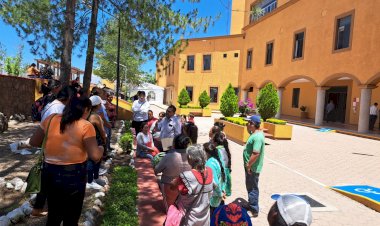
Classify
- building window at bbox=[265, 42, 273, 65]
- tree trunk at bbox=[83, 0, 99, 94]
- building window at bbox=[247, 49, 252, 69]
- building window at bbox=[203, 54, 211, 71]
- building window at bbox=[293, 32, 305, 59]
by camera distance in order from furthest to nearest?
building window at bbox=[203, 54, 211, 71]
building window at bbox=[247, 49, 252, 69]
building window at bbox=[265, 42, 273, 65]
building window at bbox=[293, 32, 305, 59]
tree trunk at bbox=[83, 0, 99, 94]

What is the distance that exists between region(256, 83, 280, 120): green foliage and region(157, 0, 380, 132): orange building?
366cm

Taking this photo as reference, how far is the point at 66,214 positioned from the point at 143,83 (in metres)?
44.8

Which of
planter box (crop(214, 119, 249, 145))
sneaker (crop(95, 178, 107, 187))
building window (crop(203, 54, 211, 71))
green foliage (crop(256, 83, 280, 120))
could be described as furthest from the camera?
building window (crop(203, 54, 211, 71))

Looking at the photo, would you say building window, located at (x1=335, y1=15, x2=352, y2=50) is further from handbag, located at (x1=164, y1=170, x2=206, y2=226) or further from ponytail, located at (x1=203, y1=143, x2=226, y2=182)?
handbag, located at (x1=164, y1=170, x2=206, y2=226)

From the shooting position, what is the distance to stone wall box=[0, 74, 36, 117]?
12319 mm

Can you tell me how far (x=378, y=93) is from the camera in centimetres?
1900

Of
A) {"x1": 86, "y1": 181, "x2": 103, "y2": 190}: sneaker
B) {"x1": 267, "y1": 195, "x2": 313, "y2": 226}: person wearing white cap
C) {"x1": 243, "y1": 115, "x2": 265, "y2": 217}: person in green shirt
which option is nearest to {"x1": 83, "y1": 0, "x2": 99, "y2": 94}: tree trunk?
{"x1": 86, "y1": 181, "x2": 103, "y2": 190}: sneaker

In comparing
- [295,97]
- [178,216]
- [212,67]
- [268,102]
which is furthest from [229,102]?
[212,67]

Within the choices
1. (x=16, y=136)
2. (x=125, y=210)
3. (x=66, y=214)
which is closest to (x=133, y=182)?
(x=125, y=210)

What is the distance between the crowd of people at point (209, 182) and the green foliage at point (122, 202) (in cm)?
49

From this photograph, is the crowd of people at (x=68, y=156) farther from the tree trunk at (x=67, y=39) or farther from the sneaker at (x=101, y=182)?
the tree trunk at (x=67, y=39)

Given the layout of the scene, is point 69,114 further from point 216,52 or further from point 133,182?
point 216,52

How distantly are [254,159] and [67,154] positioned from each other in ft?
9.15

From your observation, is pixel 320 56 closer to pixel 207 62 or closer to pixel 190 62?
pixel 207 62
